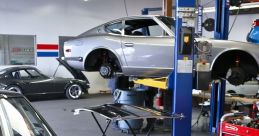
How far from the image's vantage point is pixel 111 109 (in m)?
3.00

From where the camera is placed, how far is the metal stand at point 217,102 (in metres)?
6.40

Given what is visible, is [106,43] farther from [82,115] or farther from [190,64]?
[82,115]

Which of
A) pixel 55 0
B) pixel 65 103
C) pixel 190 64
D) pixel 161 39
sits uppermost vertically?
pixel 55 0

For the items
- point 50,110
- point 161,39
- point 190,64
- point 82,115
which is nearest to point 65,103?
point 50,110

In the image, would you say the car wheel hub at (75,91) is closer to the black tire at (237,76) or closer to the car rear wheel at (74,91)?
the car rear wheel at (74,91)

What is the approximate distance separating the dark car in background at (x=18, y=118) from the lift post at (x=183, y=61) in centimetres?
225

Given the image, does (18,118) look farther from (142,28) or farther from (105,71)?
(142,28)

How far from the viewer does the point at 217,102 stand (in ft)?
21.6

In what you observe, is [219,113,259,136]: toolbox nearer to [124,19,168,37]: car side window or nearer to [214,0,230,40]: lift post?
[124,19,168,37]: car side window

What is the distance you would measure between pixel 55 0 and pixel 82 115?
18.6 feet

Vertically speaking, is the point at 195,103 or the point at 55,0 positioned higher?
the point at 55,0

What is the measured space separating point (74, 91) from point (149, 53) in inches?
256

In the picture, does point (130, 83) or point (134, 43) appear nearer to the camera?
point (134, 43)

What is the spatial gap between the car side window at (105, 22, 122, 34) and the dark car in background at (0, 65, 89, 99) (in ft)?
16.8
